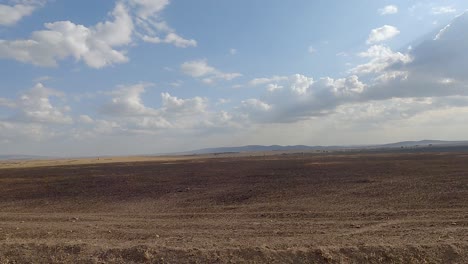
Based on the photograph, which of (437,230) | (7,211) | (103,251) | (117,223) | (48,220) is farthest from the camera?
(7,211)

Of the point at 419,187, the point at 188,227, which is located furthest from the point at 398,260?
the point at 419,187

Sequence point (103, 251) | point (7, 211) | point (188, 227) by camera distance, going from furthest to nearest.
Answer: point (7, 211)
point (188, 227)
point (103, 251)

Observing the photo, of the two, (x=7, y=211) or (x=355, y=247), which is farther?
(x=7, y=211)

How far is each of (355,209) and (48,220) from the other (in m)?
11.6

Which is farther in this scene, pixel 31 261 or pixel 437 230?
pixel 437 230

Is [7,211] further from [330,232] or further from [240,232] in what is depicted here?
[330,232]

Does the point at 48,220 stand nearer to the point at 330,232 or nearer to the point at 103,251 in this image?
the point at 103,251

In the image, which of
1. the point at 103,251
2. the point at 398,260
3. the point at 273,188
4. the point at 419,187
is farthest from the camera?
the point at 273,188

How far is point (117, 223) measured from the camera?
14.1m

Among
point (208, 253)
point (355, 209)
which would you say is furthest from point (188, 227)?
point (355, 209)

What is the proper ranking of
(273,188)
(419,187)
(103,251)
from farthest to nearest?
1. (273,188)
2. (419,187)
3. (103,251)

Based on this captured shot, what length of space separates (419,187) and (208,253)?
1784cm

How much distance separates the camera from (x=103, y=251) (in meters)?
9.73

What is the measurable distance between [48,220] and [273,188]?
14.5 metres
